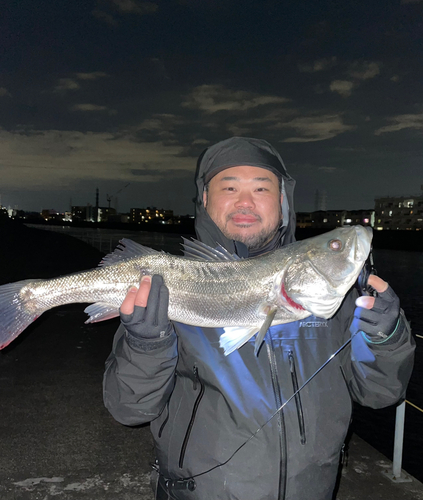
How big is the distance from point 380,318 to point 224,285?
115 cm

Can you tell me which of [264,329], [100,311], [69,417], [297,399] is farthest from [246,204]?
[69,417]

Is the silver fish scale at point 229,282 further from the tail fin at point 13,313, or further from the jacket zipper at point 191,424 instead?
the jacket zipper at point 191,424

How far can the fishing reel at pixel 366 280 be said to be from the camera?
2.72 meters

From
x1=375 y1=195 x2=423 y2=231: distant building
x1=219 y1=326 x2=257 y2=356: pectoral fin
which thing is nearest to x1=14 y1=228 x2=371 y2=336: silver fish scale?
x1=219 y1=326 x2=257 y2=356: pectoral fin

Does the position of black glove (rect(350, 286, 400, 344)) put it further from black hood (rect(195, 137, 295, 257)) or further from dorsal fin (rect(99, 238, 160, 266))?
dorsal fin (rect(99, 238, 160, 266))

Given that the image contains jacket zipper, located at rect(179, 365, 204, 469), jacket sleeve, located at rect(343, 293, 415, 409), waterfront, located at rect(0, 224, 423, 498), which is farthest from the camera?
waterfront, located at rect(0, 224, 423, 498)

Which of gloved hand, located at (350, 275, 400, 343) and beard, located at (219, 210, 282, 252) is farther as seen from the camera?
beard, located at (219, 210, 282, 252)

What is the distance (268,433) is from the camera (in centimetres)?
244

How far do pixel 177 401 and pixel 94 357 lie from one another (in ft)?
16.7

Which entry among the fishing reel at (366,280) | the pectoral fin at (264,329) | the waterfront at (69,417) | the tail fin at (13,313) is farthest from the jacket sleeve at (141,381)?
the waterfront at (69,417)

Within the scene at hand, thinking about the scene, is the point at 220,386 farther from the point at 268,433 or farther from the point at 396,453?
the point at 396,453

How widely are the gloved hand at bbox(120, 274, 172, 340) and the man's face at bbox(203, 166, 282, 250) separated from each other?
2.86ft

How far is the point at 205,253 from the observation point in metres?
3.19

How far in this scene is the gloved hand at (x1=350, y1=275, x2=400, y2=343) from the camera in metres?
2.58
